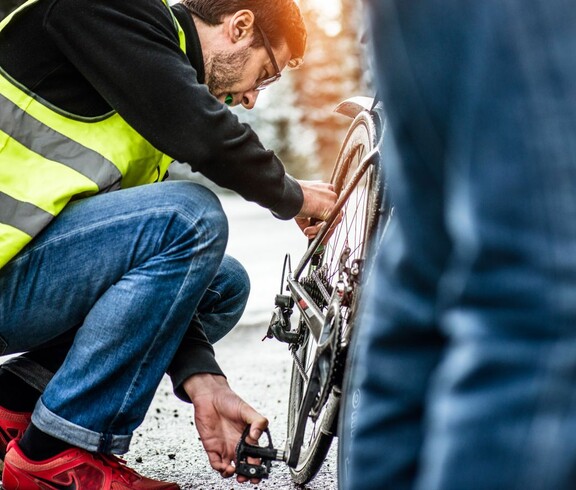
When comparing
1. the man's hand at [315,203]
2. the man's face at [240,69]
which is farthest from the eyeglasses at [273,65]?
the man's hand at [315,203]

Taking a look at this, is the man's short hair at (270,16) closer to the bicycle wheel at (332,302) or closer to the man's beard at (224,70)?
the man's beard at (224,70)

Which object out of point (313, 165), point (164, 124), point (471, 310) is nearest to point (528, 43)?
point (471, 310)

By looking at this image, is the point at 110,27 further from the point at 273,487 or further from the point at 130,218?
the point at 273,487

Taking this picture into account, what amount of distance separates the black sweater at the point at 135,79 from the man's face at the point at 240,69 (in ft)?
1.04

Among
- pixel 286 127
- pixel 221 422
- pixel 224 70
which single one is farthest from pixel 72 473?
pixel 286 127

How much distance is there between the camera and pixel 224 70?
7.58 ft

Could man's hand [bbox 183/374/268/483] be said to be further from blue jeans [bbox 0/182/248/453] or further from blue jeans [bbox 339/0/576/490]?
blue jeans [bbox 339/0/576/490]

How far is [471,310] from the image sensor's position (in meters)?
0.77

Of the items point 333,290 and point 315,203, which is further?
point 315,203

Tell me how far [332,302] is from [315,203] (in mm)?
464

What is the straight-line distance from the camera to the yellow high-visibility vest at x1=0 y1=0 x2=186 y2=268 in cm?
187

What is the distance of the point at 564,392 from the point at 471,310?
0.11m

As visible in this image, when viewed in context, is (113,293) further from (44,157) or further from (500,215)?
(500,215)

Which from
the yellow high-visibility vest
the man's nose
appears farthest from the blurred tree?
the yellow high-visibility vest
